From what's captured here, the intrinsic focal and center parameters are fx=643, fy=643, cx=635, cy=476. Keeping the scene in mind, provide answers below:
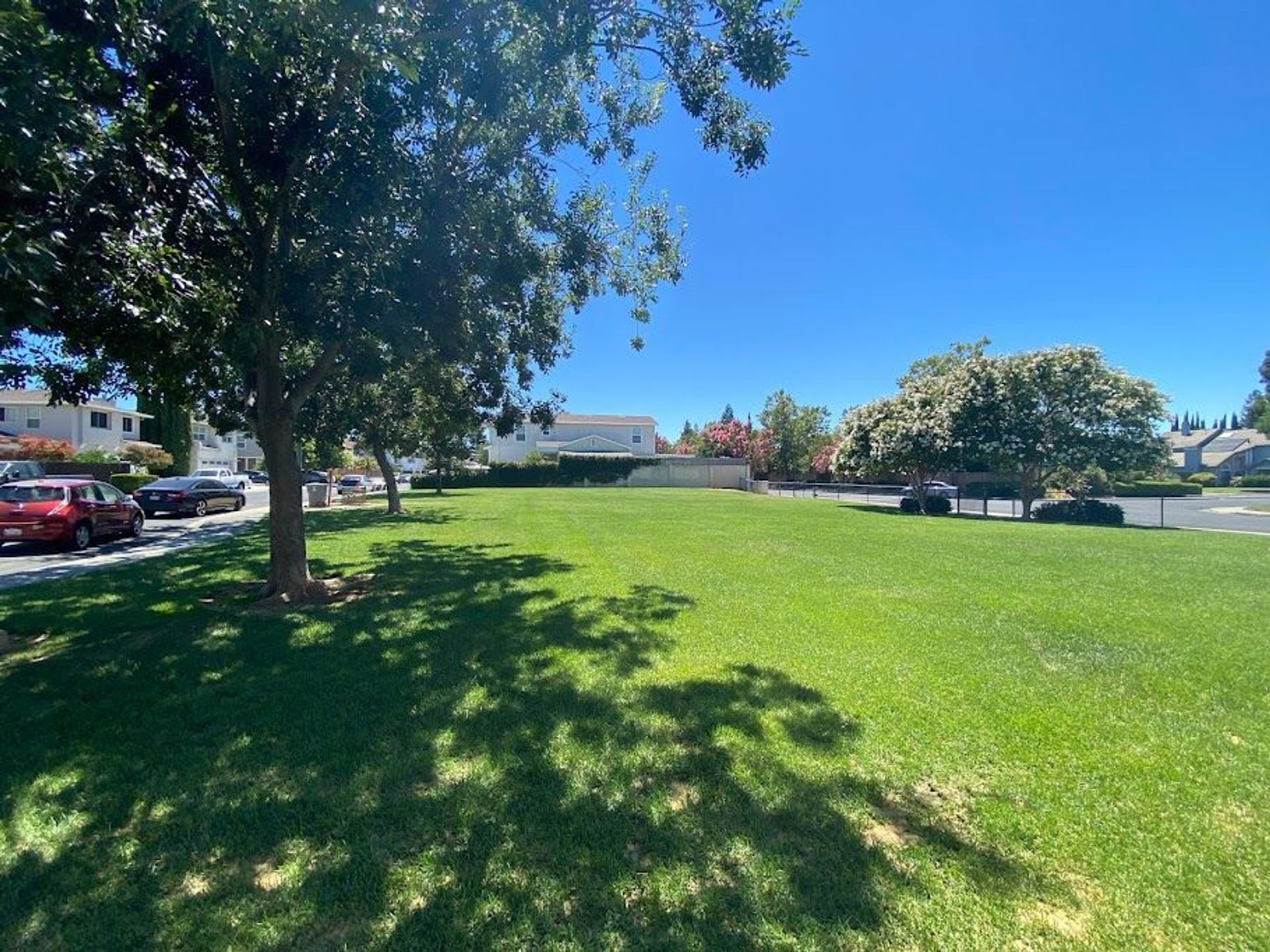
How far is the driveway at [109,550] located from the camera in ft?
36.1

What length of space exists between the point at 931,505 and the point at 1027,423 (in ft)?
19.0

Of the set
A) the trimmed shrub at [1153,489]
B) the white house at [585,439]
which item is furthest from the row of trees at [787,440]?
the trimmed shrub at [1153,489]

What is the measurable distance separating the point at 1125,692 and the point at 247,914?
19.1ft

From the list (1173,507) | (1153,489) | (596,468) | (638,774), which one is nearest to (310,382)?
(638,774)

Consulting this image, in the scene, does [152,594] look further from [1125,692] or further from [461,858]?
[1125,692]

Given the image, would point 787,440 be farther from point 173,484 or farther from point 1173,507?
point 173,484

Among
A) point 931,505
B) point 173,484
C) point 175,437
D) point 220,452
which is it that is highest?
point 175,437

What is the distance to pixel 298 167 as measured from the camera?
6.86m

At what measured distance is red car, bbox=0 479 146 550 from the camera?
43.8 feet

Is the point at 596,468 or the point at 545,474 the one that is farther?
the point at 596,468

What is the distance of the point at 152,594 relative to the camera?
28.8 feet

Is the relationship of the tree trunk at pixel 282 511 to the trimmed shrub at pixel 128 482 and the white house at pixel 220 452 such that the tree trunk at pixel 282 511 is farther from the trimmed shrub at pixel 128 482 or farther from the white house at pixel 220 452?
the white house at pixel 220 452

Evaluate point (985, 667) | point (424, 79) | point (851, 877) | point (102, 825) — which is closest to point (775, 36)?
point (424, 79)

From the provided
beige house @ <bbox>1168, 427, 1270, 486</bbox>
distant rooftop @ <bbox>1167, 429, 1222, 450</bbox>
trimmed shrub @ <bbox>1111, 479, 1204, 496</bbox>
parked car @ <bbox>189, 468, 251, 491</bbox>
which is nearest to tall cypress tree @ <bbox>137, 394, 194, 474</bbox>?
parked car @ <bbox>189, 468, 251, 491</bbox>
